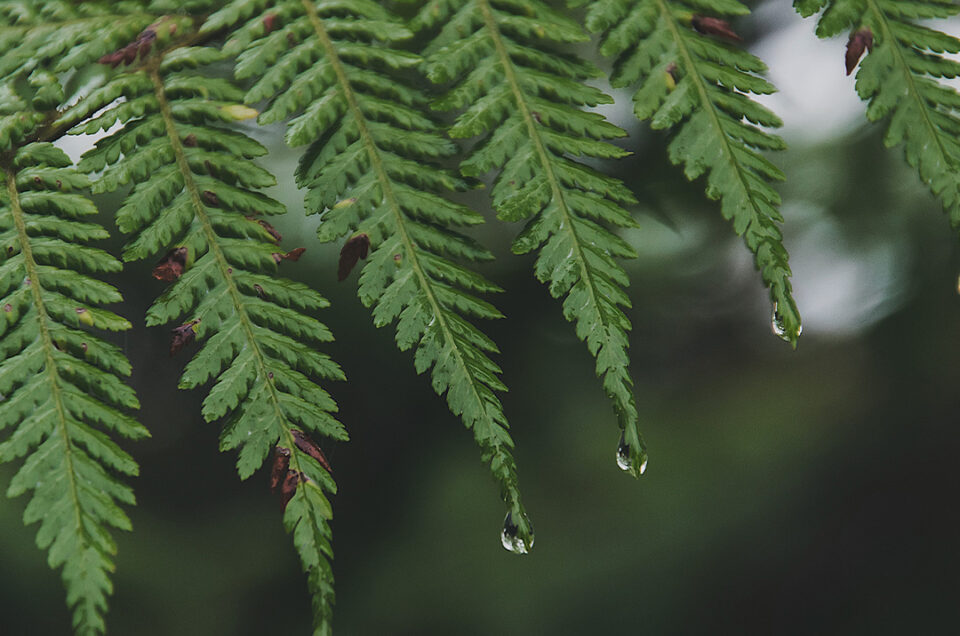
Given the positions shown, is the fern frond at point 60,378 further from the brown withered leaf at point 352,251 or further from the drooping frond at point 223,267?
the brown withered leaf at point 352,251

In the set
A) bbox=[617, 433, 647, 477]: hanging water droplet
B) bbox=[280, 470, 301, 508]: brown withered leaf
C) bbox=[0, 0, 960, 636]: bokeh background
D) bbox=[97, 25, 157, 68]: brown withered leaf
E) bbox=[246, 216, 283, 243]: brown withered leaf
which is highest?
bbox=[97, 25, 157, 68]: brown withered leaf

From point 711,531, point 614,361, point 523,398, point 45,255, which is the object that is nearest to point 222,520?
point 523,398

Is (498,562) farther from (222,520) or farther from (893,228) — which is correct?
(893,228)

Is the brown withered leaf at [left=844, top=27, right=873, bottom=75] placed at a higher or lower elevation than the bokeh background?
higher

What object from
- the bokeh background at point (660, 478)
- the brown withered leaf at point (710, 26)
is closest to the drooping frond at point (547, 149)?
the brown withered leaf at point (710, 26)

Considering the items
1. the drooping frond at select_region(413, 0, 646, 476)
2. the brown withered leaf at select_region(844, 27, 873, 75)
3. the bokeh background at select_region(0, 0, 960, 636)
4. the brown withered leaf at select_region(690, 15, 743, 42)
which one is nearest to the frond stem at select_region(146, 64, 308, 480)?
the drooping frond at select_region(413, 0, 646, 476)

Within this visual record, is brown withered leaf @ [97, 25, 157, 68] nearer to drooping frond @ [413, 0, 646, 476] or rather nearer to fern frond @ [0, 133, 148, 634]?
fern frond @ [0, 133, 148, 634]
